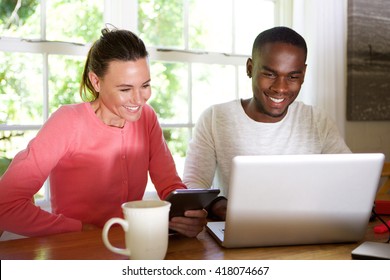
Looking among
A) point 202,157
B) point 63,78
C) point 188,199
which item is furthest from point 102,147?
point 63,78

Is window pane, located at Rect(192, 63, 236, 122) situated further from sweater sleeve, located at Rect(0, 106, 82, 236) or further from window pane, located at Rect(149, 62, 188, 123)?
sweater sleeve, located at Rect(0, 106, 82, 236)

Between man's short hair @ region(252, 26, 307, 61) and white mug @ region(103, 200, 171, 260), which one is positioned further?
man's short hair @ region(252, 26, 307, 61)

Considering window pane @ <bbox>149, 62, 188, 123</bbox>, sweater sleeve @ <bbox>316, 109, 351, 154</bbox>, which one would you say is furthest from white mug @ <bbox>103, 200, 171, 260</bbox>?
window pane @ <bbox>149, 62, 188, 123</bbox>

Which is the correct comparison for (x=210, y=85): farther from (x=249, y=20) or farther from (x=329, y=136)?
(x=329, y=136)

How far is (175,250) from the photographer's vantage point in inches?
38.0

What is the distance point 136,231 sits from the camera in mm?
780

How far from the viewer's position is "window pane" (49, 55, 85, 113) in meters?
1.91

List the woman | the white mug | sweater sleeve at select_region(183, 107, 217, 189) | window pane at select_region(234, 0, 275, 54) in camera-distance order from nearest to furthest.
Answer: the white mug → the woman → sweater sleeve at select_region(183, 107, 217, 189) → window pane at select_region(234, 0, 275, 54)

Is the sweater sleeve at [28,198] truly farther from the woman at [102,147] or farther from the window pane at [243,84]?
the window pane at [243,84]

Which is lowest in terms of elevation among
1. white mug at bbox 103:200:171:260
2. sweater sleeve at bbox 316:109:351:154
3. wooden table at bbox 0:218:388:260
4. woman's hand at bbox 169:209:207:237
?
wooden table at bbox 0:218:388:260

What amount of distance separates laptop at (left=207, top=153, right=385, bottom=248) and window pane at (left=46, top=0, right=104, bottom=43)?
1.31 m
